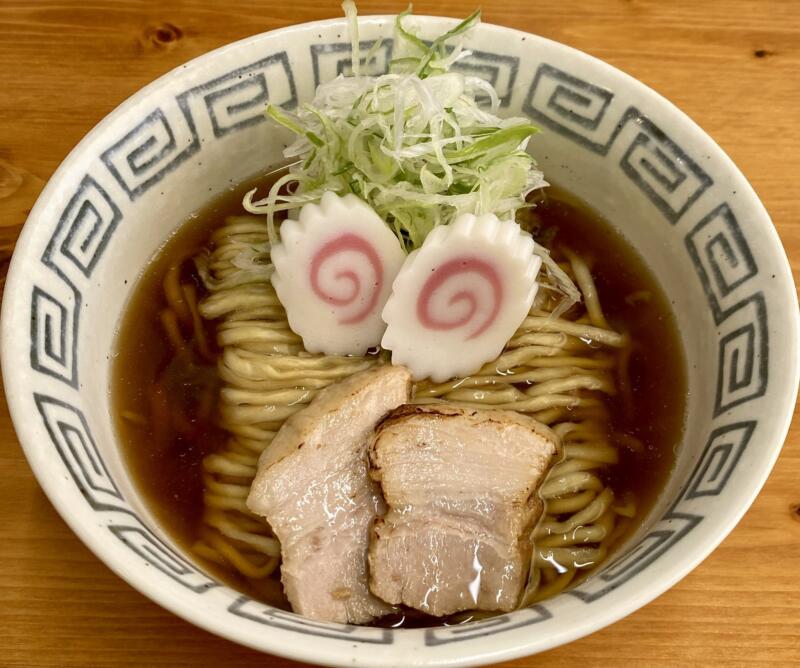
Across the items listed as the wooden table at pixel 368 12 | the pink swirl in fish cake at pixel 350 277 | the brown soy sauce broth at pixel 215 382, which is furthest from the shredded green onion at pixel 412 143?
the wooden table at pixel 368 12

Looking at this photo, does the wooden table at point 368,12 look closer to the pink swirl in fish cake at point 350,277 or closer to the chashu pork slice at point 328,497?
the chashu pork slice at point 328,497

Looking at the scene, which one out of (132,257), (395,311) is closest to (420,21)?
(395,311)

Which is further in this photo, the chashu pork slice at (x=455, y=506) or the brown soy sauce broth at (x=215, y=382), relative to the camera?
the brown soy sauce broth at (x=215, y=382)

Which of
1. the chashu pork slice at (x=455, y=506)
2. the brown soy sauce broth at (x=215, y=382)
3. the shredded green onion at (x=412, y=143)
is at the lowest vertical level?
the chashu pork slice at (x=455, y=506)

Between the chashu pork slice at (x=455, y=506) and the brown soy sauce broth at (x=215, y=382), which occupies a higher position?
the brown soy sauce broth at (x=215, y=382)

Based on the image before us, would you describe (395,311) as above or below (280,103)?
below

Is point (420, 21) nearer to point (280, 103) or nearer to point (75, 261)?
point (280, 103)

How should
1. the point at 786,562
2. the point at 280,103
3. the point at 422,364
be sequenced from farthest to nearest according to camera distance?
1. the point at 280,103
2. the point at 422,364
3. the point at 786,562

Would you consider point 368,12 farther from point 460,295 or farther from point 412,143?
point 460,295
